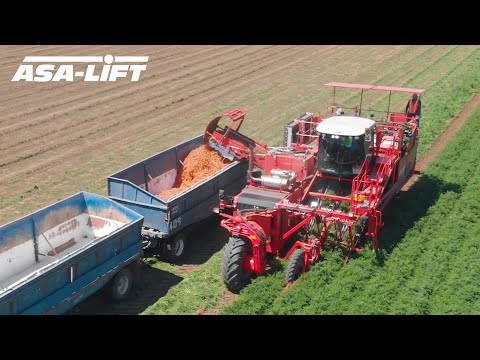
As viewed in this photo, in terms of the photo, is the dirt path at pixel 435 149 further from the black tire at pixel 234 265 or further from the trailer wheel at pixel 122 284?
the trailer wheel at pixel 122 284

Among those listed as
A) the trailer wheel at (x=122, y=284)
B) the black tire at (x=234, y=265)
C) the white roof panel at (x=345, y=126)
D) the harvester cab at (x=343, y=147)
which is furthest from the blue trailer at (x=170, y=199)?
the white roof panel at (x=345, y=126)

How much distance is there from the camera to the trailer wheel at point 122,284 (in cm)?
1316

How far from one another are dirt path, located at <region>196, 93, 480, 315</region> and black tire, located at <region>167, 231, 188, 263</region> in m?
1.91

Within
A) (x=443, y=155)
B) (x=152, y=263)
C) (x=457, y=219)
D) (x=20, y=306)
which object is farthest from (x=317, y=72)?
(x=20, y=306)

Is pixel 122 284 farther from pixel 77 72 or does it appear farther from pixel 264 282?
pixel 77 72

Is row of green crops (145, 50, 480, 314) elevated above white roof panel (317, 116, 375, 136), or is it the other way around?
white roof panel (317, 116, 375, 136)

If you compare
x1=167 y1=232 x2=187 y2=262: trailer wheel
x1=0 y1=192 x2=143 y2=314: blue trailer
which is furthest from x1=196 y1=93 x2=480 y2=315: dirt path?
x1=0 y1=192 x2=143 y2=314: blue trailer

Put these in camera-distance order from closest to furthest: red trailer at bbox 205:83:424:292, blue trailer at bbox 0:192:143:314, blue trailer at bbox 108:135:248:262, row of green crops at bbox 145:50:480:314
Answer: blue trailer at bbox 0:192:143:314
row of green crops at bbox 145:50:480:314
red trailer at bbox 205:83:424:292
blue trailer at bbox 108:135:248:262

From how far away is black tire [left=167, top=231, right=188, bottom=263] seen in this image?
1487 centimetres

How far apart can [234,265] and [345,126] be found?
4636 mm

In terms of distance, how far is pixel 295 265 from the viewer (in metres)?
13.5

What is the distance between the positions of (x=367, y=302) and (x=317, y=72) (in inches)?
882

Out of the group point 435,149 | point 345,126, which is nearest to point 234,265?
point 345,126

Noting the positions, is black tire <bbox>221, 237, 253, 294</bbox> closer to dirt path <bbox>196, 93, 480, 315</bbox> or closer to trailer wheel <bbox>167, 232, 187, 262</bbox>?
dirt path <bbox>196, 93, 480, 315</bbox>
